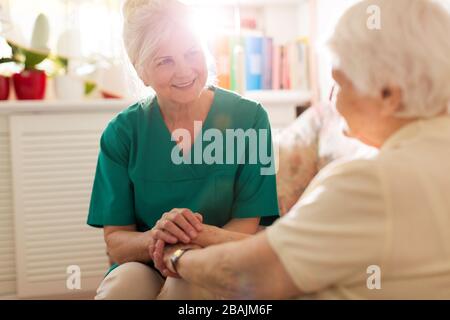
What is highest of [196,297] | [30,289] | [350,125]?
[350,125]

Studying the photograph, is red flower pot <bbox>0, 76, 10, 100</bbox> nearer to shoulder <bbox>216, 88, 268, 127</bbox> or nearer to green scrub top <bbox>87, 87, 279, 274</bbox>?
green scrub top <bbox>87, 87, 279, 274</bbox>

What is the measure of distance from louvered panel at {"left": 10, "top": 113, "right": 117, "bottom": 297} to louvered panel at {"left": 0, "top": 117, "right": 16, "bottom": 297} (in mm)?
46

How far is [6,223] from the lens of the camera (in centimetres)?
271

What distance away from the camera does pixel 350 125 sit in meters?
1.01

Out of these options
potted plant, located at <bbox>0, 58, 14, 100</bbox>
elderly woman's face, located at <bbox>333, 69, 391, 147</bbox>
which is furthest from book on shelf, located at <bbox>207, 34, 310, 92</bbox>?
elderly woman's face, located at <bbox>333, 69, 391, 147</bbox>

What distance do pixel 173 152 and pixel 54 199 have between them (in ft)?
4.59

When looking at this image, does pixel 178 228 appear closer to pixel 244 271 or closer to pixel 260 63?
pixel 244 271

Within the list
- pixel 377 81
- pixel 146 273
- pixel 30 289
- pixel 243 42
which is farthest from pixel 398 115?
pixel 30 289

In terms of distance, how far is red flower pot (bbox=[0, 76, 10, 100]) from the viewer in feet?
8.77

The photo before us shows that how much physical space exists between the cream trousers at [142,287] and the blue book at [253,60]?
65.3 inches

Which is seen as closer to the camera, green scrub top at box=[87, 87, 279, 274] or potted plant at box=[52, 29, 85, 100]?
green scrub top at box=[87, 87, 279, 274]
